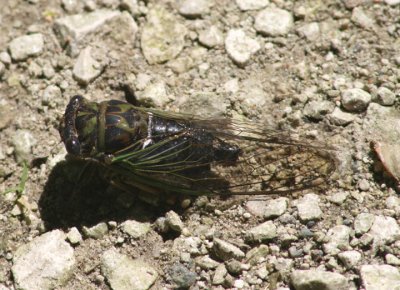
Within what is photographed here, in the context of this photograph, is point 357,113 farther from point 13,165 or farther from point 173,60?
point 13,165

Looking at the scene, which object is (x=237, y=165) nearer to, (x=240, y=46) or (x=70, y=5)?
(x=240, y=46)

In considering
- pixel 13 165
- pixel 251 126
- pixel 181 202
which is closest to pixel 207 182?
pixel 181 202

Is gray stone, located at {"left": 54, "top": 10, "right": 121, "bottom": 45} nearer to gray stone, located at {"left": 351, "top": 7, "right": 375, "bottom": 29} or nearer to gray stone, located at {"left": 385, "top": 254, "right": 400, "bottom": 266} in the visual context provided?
gray stone, located at {"left": 351, "top": 7, "right": 375, "bottom": 29}

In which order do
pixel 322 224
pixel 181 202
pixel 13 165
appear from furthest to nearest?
pixel 13 165
pixel 181 202
pixel 322 224

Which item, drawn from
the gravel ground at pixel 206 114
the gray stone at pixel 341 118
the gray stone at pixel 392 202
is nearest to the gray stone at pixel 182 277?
the gravel ground at pixel 206 114

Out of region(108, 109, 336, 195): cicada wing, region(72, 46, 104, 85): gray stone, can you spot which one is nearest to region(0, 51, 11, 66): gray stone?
region(72, 46, 104, 85): gray stone

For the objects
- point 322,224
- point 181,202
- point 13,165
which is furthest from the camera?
point 13,165

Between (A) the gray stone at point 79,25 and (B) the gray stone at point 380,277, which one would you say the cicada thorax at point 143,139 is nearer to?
(A) the gray stone at point 79,25
